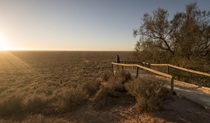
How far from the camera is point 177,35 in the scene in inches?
627

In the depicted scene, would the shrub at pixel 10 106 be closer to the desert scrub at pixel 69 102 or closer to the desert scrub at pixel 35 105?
the desert scrub at pixel 35 105

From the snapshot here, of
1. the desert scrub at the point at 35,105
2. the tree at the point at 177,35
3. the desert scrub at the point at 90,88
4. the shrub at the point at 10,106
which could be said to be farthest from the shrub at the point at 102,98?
the tree at the point at 177,35

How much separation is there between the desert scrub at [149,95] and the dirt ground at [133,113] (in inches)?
9.9

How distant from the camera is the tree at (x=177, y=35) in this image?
1507 cm

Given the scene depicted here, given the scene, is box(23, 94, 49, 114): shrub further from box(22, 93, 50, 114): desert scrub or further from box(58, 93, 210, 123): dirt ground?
box(58, 93, 210, 123): dirt ground

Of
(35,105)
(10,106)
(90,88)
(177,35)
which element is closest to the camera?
(10,106)

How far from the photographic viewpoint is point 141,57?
18.8m

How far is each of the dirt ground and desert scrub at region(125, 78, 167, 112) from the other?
251mm

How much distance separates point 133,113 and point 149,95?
957mm

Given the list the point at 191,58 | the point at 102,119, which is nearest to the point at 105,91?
the point at 102,119

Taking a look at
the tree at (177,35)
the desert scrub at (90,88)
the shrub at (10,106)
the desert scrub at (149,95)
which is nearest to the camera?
the desert scrub at (149,95)

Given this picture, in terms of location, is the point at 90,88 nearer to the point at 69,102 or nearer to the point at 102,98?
the point at 102,98

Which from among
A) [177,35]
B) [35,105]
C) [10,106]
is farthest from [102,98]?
[177,35]

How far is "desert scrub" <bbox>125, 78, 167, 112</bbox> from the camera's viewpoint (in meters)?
7.09
